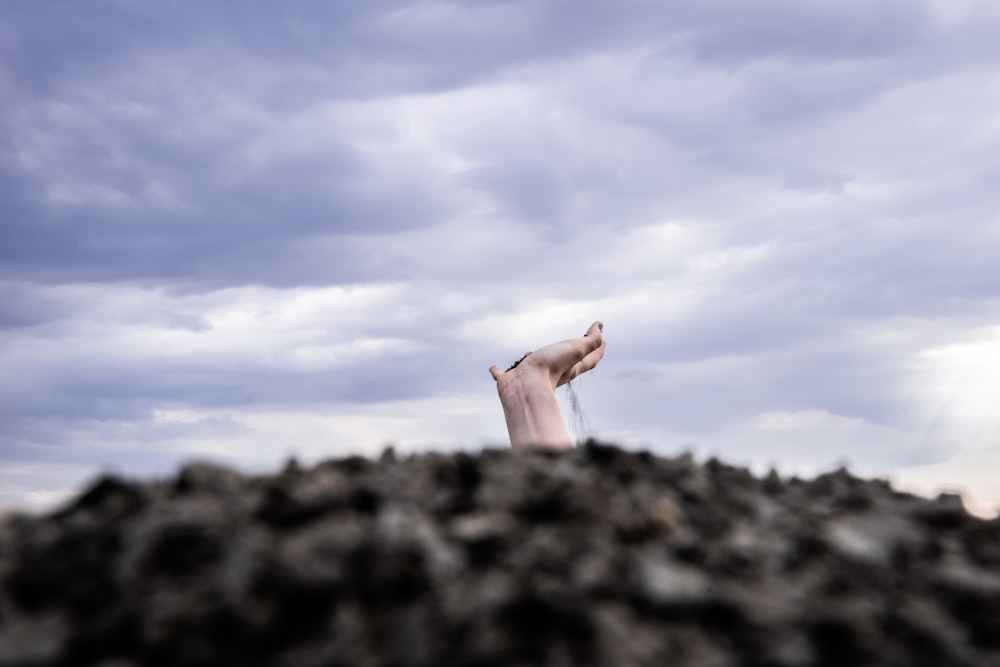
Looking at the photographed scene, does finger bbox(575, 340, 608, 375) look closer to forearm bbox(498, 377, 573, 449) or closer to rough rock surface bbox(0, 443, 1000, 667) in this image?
forearm bbox(498, 377, 573, 449)

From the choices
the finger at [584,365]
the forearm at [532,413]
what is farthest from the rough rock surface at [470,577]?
the finger at [584,365]

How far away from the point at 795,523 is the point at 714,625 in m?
0.94

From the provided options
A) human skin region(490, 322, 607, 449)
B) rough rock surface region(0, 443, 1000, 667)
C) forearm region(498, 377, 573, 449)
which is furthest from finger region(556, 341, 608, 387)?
rough rock surface region(0, 443, 1000, 667)

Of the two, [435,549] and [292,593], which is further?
[435,549]

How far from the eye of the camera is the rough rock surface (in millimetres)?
2766

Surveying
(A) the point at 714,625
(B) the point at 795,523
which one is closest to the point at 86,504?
(A) the point at 714,625

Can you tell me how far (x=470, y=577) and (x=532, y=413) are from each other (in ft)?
17.4

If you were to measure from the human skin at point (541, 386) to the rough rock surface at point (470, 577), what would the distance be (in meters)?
4.27

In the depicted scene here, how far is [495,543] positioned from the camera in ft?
10.3

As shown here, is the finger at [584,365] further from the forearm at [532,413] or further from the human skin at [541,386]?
the forearm at [532,413]

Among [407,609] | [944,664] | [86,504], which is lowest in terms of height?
[944,664]

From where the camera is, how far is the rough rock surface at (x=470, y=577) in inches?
109

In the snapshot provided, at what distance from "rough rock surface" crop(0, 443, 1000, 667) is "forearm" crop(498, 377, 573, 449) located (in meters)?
4.23

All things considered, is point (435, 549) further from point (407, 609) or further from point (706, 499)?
point (706, 499)
